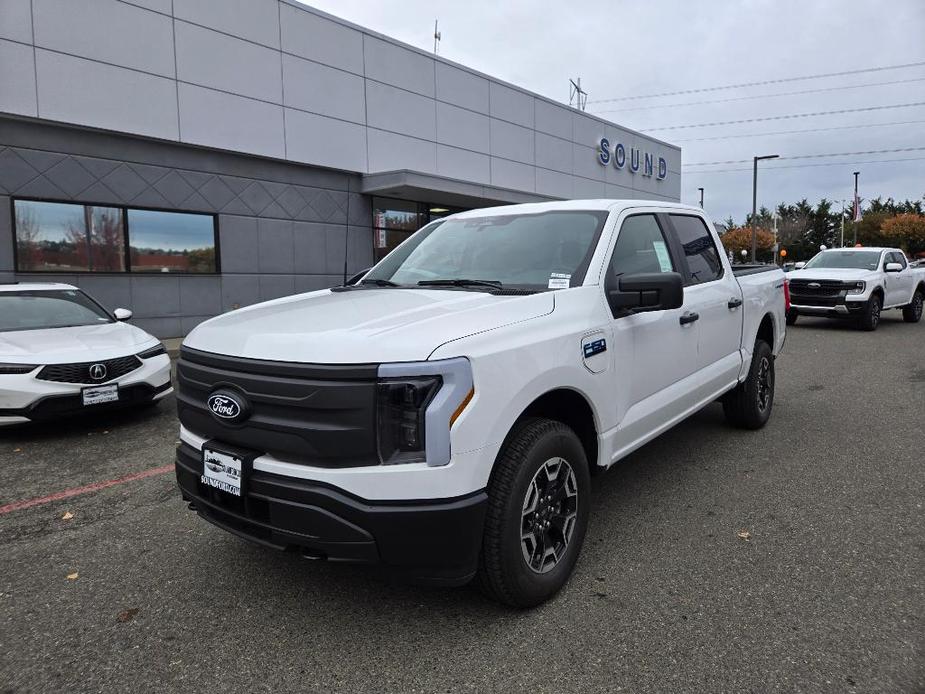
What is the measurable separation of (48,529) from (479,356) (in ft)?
10.3

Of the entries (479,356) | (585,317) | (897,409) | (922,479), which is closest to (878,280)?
(897,409)

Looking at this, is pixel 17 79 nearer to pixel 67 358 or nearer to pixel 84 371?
pixel 67 358

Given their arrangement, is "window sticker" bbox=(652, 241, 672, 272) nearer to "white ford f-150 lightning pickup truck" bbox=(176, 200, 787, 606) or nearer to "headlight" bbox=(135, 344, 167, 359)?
"white ford f-150 lightning pickup truck" bbox=(176, 200, 787, 606)

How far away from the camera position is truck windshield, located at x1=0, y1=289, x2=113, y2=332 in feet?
22.0

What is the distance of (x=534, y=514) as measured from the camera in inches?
111

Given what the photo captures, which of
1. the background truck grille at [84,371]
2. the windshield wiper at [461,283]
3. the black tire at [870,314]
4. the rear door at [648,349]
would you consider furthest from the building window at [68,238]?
the black tire at [870,314]

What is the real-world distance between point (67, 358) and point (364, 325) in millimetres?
4510

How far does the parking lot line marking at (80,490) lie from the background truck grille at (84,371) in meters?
1.46

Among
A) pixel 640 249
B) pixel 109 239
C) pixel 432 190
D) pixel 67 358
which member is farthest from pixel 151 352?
pixel 432 190

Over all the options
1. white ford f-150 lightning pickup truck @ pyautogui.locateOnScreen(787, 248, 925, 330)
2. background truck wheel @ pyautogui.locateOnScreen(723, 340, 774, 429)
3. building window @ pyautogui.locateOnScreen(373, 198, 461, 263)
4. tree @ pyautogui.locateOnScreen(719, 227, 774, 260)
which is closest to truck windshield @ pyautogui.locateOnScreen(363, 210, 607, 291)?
background truck wheel @ pyautogui.locateOnScreen(723, 340, 774, 429)

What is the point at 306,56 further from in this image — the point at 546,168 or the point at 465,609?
the point at 465,609

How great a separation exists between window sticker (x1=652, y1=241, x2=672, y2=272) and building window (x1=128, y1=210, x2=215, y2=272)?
11854 mm

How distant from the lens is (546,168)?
73.9 feet

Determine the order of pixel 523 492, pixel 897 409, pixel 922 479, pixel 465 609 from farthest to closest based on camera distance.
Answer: pixel 897 409, pixel 922 479, pixel 465 609, pixel 523 492
